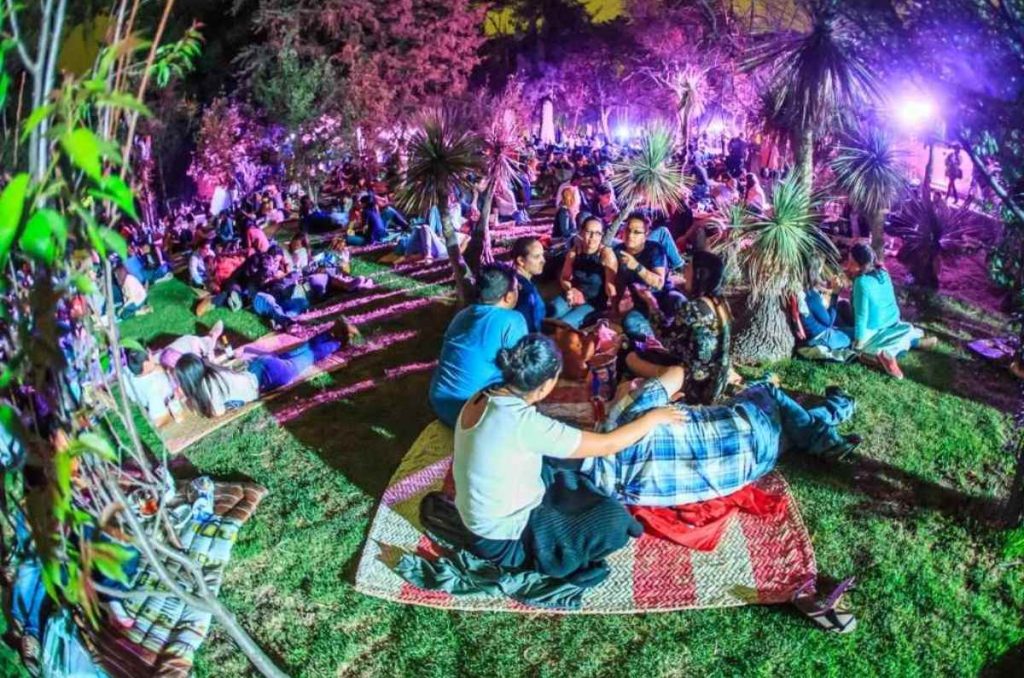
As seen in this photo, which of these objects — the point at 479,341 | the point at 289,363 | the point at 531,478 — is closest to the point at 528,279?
the point at 479,341

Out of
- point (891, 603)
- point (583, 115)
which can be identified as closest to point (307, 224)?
point (891, 603)

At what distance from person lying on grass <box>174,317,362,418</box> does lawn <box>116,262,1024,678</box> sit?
26cm

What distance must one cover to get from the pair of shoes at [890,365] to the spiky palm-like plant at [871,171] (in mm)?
2922

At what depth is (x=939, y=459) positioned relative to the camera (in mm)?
5250

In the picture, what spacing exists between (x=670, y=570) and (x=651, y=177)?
5823 millimetres

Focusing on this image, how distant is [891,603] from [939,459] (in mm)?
1759

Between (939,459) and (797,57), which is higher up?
(797,57)

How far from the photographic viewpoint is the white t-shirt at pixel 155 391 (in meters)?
6.00

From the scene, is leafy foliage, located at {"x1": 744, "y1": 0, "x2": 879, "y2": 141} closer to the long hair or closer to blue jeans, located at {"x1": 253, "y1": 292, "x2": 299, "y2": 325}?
the long hair

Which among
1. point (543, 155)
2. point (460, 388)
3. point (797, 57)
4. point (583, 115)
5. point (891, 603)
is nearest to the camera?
point (891, 603)

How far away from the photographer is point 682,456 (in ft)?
13.8

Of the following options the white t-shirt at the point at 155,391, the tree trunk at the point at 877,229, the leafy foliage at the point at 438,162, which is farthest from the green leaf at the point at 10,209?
the tree trunk at the point at 877,229

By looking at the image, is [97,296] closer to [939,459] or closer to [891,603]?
[891,603]

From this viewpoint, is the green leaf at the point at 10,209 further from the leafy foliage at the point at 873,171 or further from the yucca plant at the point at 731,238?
the leafy foliage at the point at 873,171
